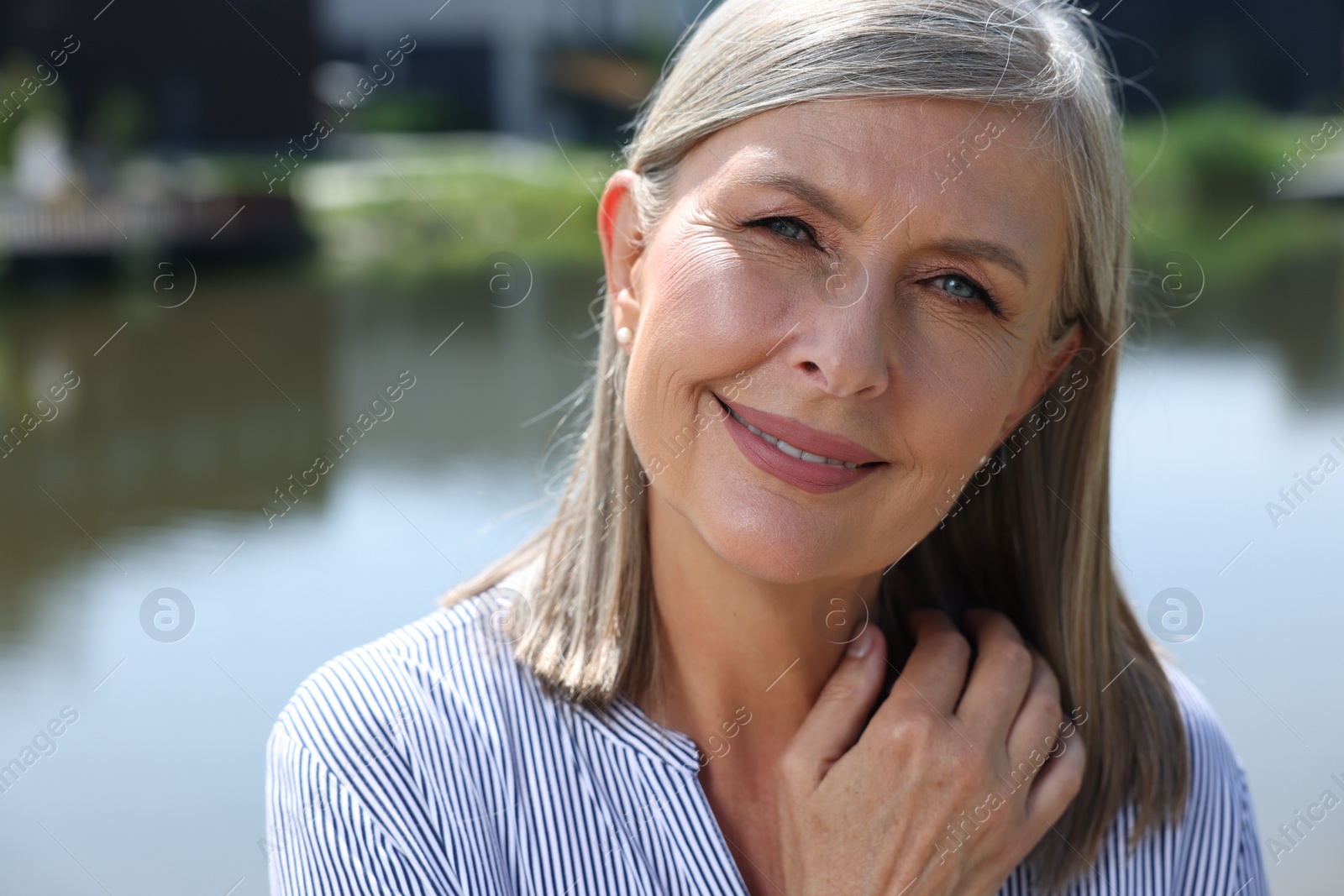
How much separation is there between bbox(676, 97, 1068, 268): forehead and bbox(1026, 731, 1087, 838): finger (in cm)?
67

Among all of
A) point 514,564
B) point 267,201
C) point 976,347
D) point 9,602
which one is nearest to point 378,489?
point 9,602

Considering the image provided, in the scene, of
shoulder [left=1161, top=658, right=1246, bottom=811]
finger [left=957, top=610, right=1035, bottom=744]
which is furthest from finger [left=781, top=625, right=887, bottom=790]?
shoulder [left=1161, top=658, right=1246, bottom=811]

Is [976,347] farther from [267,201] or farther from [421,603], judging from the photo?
[267,201]

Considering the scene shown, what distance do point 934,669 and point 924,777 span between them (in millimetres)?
173

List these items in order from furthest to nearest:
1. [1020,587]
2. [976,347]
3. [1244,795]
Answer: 1. [1020,587]
2. [1244,795]
3. [976,347]

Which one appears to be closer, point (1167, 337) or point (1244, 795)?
point (1244, 795)

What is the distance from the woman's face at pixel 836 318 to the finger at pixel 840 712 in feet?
0.74

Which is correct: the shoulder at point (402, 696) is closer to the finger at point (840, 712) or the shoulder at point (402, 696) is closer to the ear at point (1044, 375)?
the finger at point (840, 712)

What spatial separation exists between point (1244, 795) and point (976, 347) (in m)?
0.79

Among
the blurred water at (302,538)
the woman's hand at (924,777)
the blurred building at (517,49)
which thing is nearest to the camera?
the woman's hand at (924,777)

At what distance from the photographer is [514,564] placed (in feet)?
5.98

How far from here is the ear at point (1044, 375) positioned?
167 centimetres

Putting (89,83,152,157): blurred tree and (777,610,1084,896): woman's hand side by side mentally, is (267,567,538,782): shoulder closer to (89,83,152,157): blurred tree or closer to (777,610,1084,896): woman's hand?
(777,610,1084,896): woman's hand

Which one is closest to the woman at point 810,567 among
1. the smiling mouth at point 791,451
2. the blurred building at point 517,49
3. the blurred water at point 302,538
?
the smiling mouth at point 791,451
